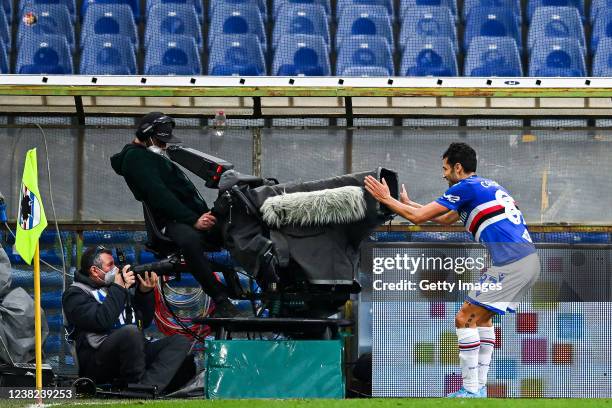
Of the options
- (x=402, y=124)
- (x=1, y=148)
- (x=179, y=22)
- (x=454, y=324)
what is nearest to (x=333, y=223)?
(x=454, y=324)

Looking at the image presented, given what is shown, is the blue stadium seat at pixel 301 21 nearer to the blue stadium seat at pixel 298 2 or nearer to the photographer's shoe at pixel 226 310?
the blue stadium seat at pixel 298 2

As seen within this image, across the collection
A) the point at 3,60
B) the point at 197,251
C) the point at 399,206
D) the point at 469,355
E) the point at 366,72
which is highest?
the point at 3,60

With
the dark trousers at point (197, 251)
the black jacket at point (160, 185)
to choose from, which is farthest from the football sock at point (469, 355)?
the black jacket at point (160, 185)

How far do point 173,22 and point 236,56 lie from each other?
3.56 ft

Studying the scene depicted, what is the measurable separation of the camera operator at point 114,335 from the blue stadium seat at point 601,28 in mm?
9057

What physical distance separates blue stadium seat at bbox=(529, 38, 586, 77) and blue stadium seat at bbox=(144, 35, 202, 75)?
14.3 feet

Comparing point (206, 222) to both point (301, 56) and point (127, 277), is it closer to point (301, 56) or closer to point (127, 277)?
point (127, 277)

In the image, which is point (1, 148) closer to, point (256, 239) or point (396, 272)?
point (256, 239)

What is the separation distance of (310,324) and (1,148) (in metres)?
3.51

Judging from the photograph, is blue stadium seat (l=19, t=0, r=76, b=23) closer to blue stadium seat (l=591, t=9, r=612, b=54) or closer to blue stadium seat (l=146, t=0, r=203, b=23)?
blue stadium seat (l=146, t=0, r=203, b=23)

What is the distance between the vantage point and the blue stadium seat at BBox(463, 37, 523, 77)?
53.1 feet

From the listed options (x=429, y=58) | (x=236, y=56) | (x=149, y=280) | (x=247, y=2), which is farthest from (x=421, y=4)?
(x=149, y=280)

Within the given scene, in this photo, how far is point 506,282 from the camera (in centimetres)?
853

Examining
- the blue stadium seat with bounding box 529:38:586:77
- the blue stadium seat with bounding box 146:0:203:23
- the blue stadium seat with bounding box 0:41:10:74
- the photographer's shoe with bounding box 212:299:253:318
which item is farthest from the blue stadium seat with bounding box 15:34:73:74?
the photographer's shoe with bounding box 212:299:253:318
